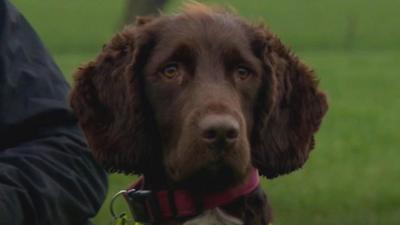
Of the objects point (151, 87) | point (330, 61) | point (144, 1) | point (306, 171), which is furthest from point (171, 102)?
point (330, 61)

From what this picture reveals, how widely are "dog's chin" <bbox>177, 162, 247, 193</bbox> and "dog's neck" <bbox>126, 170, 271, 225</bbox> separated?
0.03 meters

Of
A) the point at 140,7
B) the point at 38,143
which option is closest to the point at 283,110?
the point at 38,143

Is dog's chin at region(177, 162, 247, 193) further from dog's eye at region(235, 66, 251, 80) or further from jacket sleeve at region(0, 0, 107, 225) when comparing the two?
jacket sleeve at region(0, 0, 107, 225)

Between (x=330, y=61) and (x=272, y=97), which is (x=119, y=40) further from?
(x=330, y=61)

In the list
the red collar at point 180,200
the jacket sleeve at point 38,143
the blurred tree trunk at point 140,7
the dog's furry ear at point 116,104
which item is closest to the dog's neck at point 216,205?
the red collar at point 180,200

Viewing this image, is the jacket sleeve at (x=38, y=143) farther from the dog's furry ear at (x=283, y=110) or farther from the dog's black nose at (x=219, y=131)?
the dog's black nose at (x=219, y=131)

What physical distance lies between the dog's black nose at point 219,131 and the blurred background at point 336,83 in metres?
0.85

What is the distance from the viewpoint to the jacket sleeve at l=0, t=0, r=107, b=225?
Answer: 5.00 metres

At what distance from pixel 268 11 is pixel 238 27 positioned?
37133mm

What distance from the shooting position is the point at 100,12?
1652 inches

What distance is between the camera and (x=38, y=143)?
5.19 metres

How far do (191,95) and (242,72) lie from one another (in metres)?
0.24

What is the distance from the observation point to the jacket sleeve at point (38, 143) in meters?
5.00

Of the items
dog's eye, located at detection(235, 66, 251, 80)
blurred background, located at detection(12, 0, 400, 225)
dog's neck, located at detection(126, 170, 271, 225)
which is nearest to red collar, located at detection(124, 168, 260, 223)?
dog's neck, located at detection(126, 170, 271, 225)
